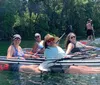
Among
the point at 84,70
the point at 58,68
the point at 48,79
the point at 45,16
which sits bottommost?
the point at 48,79

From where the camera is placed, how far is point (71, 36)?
13328 mm

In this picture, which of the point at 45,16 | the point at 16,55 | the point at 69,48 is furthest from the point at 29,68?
the point at 45,16

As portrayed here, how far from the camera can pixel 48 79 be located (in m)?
11.6

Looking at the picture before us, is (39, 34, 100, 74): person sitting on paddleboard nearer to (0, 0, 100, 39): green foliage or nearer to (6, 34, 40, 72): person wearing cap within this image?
(6, 34, 40, 72): person wearing cap

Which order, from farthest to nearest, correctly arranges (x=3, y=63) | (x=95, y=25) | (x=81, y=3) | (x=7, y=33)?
(x=95, y=25) → (x=81, y=3) → (x=7, y=33) → (x=3, y=63)

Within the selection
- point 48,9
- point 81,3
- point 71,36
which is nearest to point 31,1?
point 48,9

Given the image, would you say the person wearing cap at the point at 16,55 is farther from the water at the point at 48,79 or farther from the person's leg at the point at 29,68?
the water at the point at 48,79

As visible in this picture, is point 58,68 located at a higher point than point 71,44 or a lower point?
lower

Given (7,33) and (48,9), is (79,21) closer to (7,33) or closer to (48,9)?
(48,9)

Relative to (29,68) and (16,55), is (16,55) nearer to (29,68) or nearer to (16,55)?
(16,55)

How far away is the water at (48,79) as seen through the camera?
1098 cm

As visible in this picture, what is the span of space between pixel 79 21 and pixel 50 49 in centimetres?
4303

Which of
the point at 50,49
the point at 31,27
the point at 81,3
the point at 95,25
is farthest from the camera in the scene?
the point at 95,25

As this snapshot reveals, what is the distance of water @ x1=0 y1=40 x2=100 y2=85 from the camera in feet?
36.0
